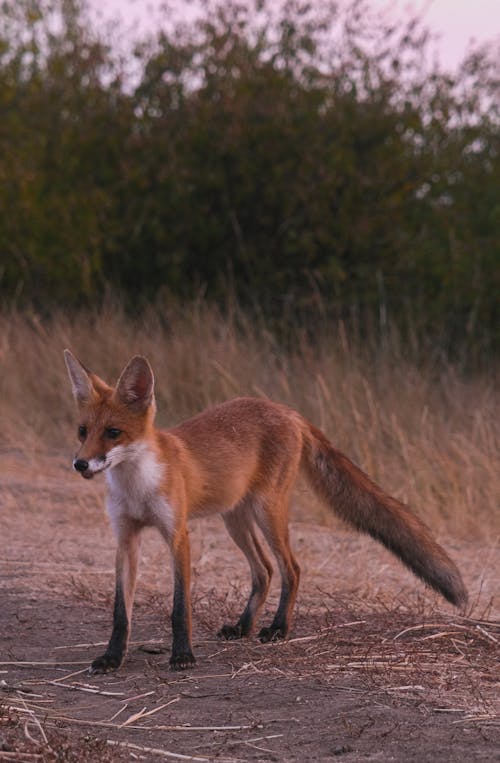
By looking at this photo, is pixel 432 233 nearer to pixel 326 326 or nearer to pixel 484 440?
pixel 326 326

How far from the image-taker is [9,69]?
15.7 meters

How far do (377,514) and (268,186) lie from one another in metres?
8.62

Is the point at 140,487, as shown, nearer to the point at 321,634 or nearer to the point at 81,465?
the point at 81,465

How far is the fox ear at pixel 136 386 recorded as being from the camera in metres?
4.80

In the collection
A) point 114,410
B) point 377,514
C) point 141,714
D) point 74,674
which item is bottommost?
point 74,674

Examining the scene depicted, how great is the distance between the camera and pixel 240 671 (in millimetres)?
4684

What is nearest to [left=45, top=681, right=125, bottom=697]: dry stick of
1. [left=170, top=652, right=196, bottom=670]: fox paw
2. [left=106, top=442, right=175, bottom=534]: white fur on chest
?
[left=170, top=652, right=196, bottom=670]: fox paw

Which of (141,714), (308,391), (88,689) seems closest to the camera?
(141,714)

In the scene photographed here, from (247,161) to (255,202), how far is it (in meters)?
0.46

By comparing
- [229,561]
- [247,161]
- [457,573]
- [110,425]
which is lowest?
[229,561]

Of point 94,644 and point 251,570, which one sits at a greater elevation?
point 251,570

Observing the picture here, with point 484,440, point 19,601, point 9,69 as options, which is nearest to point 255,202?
point 9,69

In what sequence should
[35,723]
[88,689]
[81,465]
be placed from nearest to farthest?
[35,723], [81,465], [88,689]

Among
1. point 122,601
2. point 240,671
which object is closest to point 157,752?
point 240,671
